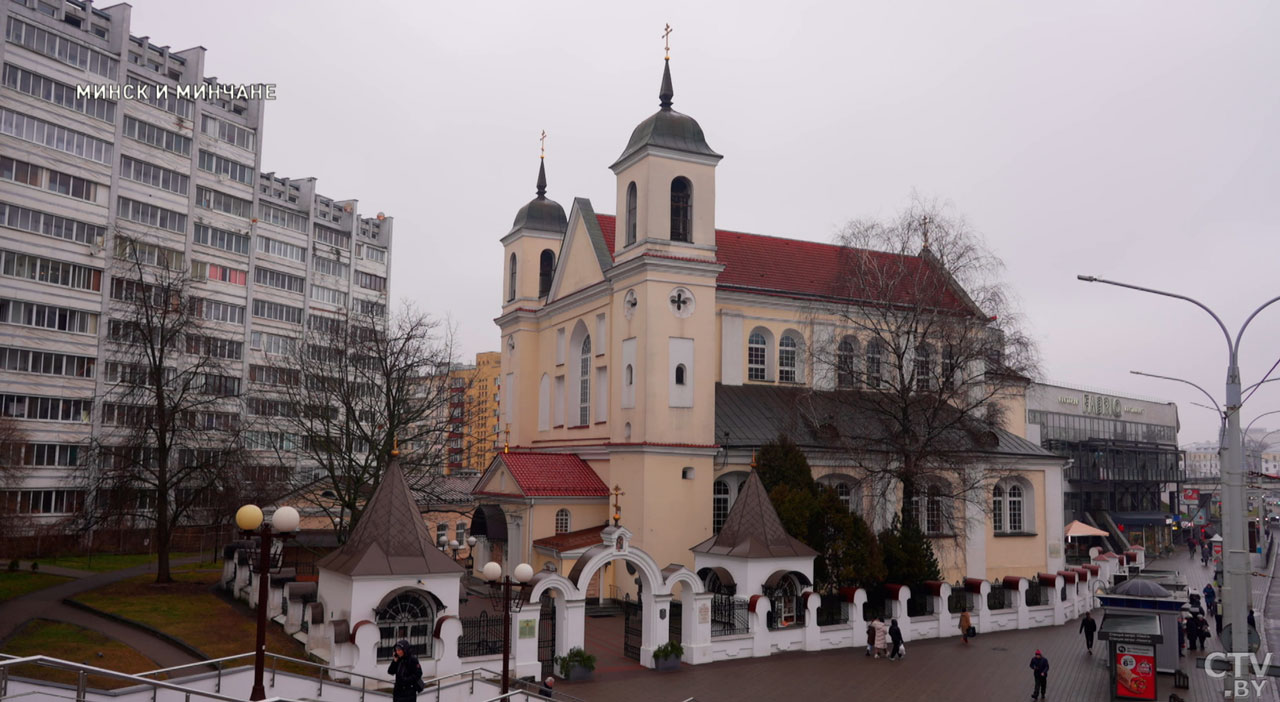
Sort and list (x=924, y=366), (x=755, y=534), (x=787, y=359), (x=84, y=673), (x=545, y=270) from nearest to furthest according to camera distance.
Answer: (x=84, y=673) < (x=755, y=534) < (x=924, y=366) < (x=787, y=359) < (x=545, y=270)

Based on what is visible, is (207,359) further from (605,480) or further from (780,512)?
(780,512)

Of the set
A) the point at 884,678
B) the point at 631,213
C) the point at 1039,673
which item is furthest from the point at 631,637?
the point at 631,213

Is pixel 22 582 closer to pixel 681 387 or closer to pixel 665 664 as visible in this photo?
pixel 681 387

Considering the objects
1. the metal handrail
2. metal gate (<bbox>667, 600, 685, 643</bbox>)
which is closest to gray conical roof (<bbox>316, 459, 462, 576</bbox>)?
metal gate (<bbox>667, 600, 685, 643</bbox>)

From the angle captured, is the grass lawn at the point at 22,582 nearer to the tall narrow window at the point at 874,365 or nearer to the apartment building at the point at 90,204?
the apartment building at the point at 90,204

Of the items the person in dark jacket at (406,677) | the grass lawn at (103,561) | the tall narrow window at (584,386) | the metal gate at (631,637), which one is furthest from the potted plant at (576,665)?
the grass lawn at (103,561)

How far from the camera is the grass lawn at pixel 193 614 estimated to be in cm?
2405

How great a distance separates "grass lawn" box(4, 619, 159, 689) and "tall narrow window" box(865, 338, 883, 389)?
22439 mm

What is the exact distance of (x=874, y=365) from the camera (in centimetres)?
3284

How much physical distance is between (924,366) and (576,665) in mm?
16628

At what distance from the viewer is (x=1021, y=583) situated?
31984mm

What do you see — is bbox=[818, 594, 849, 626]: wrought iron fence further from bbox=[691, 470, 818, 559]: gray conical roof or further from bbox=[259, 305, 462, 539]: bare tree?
bbox=[259, 305, 462, 539]: bare tree

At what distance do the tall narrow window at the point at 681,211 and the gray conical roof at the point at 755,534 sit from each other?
9990mm

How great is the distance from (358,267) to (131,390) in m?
49.9
